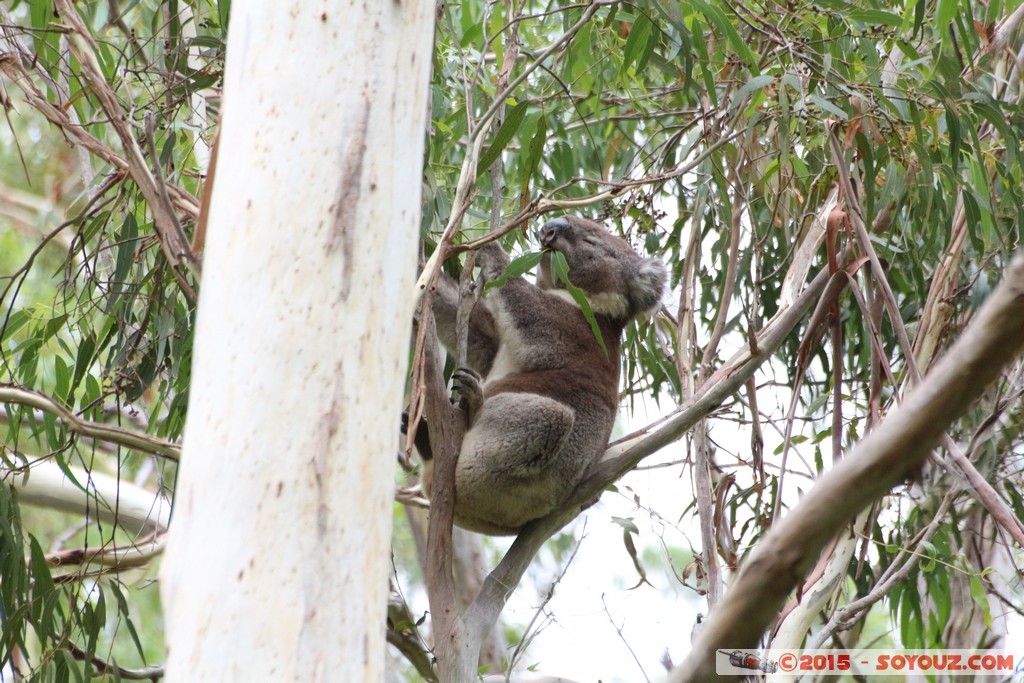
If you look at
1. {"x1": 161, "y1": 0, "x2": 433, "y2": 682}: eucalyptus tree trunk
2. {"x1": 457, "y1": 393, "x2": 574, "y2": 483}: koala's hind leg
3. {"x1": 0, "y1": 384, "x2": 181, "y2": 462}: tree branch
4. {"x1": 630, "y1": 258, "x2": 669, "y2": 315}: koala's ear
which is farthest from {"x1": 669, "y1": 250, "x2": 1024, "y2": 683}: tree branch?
{"x1": 630, "y1": 258, "x2": 669, "y2": 315}: koala's ear

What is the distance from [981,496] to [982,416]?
3.57 ft

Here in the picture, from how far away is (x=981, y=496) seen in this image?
2.12 m

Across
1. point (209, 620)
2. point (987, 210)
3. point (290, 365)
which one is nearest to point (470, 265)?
point (290, 365)

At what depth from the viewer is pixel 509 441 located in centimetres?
273

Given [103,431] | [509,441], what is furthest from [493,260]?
[103,431]

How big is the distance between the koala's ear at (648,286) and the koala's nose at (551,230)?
29 cm

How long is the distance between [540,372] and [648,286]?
0.51 meters

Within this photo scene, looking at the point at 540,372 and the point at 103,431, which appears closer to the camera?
the point at 103,431

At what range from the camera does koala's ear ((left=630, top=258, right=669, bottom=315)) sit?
Result: 3342mm

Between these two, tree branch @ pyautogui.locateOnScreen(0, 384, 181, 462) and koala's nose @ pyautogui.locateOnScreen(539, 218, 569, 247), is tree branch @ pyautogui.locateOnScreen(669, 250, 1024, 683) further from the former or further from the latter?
koala's nose @ pyautogui.locateOnScreen(539, 218, 569, 247)

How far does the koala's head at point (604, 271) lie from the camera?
3354 mm

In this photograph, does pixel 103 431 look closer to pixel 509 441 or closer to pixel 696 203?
pixel 509 441

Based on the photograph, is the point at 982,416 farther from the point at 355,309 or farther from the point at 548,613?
the point at 355,309

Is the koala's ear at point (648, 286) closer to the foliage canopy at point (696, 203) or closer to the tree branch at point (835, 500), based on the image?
the foliage canopy at point (696, 203)
